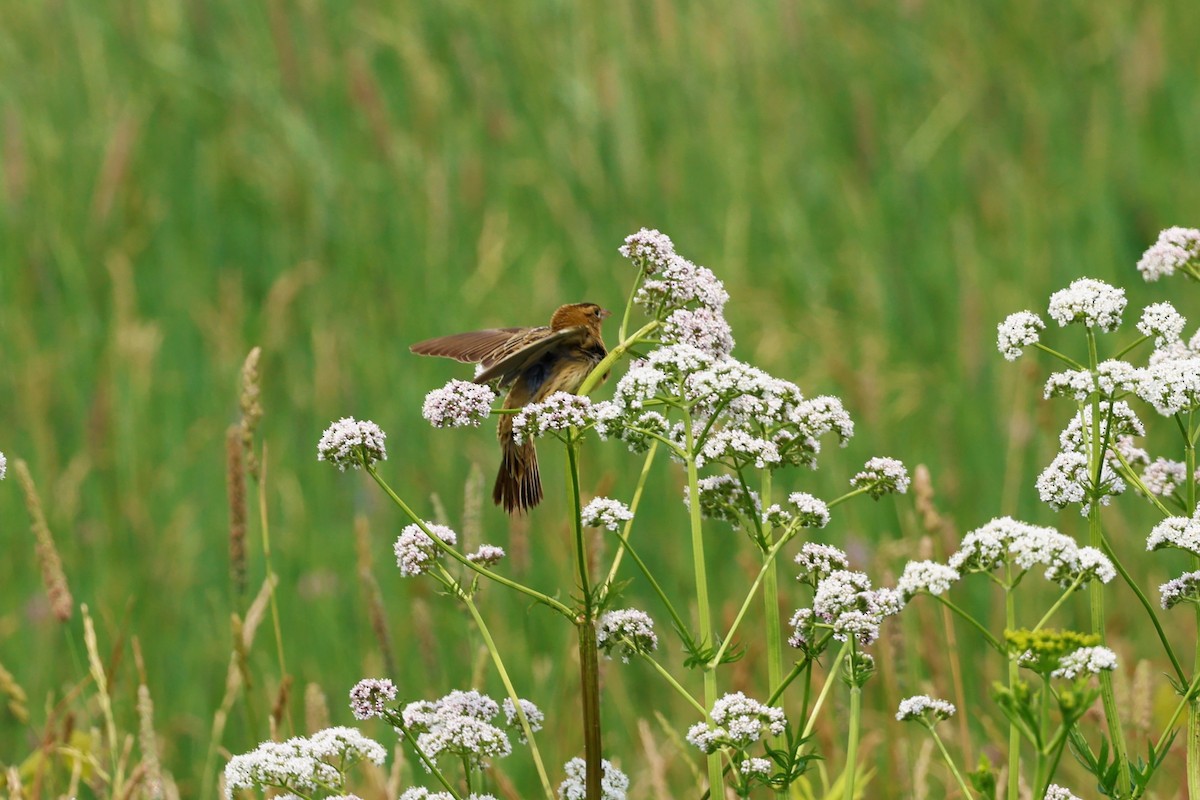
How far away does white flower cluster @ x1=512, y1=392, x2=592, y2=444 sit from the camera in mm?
2848

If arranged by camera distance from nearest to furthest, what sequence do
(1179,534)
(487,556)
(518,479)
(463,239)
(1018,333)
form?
(1179,534)
(1018,333)
(487,556)
(518,479)
(463,239)

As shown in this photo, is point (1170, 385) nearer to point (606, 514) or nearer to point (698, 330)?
point (698, 330)

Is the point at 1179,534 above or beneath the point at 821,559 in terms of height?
beneath

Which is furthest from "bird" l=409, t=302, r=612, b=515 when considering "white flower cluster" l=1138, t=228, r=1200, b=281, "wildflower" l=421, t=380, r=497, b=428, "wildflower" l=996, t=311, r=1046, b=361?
"white flower cluster" l=1138, t=228, r=1200, b=281

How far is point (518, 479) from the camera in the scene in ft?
12.3

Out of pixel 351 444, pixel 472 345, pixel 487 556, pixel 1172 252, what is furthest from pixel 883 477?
pixel 472 345

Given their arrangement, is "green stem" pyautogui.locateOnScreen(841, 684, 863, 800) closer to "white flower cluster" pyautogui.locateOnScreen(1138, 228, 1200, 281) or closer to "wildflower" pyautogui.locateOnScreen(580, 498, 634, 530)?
"wildflower" pyautogui.locateOnScreen(580, 498, 634, 530)

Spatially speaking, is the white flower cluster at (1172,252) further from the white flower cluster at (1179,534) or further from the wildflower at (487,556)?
the wildflower at (487,556)

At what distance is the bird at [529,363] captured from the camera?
3693 mm

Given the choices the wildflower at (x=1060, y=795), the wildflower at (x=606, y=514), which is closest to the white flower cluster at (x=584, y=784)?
the wildflower at (x=606, y=514)

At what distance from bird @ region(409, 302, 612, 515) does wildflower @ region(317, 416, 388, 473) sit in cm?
59

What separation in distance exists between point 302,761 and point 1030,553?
4.70 ft

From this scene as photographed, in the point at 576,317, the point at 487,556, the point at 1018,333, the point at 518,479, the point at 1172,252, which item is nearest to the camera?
the point at 1018,333

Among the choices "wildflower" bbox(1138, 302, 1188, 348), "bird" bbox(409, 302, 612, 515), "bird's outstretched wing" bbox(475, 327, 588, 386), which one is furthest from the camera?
"bird" bbox(409, 302, 612, 515)
